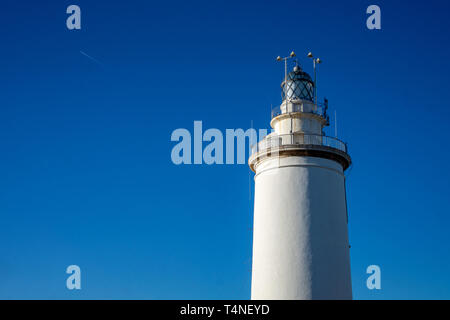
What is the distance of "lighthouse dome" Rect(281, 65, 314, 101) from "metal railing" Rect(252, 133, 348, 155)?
2527mm

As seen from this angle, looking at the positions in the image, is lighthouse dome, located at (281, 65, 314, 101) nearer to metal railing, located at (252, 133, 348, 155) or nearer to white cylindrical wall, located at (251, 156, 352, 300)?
metal railing, located at (252, 133, 348, 155)

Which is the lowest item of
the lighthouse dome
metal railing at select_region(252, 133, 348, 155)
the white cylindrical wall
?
the white cylindrical wall

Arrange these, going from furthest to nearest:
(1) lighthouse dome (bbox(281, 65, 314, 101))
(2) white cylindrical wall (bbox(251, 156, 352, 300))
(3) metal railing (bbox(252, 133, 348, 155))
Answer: (1) lighthouse dome (bbox(281, 65, 314, 101)), (3) metal railing (bbox(252, 133, 348, 155)), (2) white cylindrical wall (bbox(251, 156, 352, 300))

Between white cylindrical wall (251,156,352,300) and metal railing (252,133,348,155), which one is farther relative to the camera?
metal railing (252,133,348,155)

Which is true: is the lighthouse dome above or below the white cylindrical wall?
above

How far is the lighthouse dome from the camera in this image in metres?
25.6

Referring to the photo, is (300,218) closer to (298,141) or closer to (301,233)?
(301,233)

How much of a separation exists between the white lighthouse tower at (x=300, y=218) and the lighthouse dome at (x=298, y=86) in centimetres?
242

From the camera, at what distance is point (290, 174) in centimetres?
2269

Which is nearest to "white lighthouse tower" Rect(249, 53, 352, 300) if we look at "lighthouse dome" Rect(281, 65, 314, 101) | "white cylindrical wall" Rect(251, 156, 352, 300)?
"white cylindrical wall" Rect(251, 156, 352, 300)

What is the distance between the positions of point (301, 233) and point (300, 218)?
2.07ft
